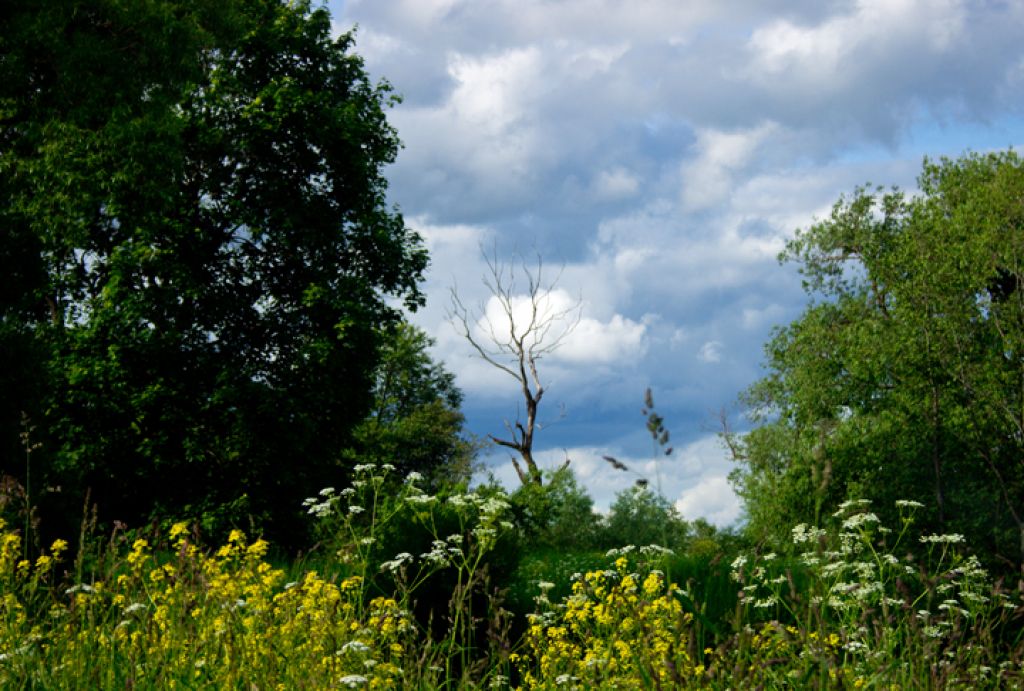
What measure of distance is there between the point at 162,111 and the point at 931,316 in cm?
1625

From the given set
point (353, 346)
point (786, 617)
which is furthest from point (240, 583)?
point (353, 346)

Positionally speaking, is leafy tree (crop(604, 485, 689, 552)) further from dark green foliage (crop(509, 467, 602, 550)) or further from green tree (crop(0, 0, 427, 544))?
green tree (crop(0, 0, 427, 544))

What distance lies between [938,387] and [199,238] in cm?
1585

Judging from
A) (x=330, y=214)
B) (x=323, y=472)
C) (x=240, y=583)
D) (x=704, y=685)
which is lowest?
(x=704, y=685)

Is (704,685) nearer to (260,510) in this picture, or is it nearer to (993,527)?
(260,510)

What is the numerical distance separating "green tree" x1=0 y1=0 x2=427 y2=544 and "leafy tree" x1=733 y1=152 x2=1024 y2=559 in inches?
385

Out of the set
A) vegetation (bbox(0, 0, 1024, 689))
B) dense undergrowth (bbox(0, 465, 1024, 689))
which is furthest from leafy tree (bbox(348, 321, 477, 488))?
dense undergrowth (bbox(0, 465, 1024, 689))

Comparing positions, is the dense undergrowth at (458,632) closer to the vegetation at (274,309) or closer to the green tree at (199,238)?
the vegetation at (274,309)

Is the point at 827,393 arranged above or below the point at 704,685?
above

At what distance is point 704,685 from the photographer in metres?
3.85

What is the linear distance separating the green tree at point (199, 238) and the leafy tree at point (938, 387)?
9.78 meters

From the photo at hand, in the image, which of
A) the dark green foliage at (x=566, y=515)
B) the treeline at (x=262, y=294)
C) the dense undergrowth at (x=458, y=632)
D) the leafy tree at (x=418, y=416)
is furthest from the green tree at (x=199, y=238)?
the leafy tree at (x=418, y=416)

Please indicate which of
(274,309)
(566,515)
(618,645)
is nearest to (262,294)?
(274,309)

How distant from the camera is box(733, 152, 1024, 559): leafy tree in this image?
1994 cm
